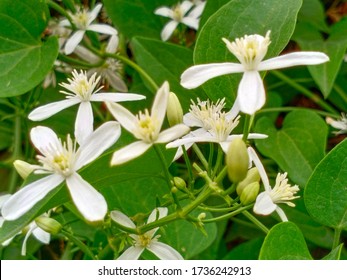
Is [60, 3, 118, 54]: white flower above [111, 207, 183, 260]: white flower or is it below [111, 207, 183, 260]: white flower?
above

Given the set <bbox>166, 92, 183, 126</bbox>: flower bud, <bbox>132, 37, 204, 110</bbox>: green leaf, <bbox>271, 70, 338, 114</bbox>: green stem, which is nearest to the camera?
<bbox>166, 92, 183, 126</bbox>: flower bud

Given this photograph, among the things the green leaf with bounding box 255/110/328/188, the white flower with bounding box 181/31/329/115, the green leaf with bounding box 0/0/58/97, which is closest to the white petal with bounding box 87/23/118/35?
the green leaf with bounding box 0/0/58/97

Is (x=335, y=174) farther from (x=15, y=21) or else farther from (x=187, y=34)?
(x=187, y=34)

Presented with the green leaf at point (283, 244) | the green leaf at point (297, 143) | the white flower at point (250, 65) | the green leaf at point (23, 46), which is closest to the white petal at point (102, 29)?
the green leaf at point (23, 46)

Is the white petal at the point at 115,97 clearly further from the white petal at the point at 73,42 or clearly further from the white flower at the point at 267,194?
the white petal at the point at 73,42

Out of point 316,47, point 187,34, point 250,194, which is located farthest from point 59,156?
point 187,34

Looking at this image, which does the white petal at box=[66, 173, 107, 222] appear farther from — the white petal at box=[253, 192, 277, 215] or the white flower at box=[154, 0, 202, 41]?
the white flower at box=[154, 0, 202, 41]
